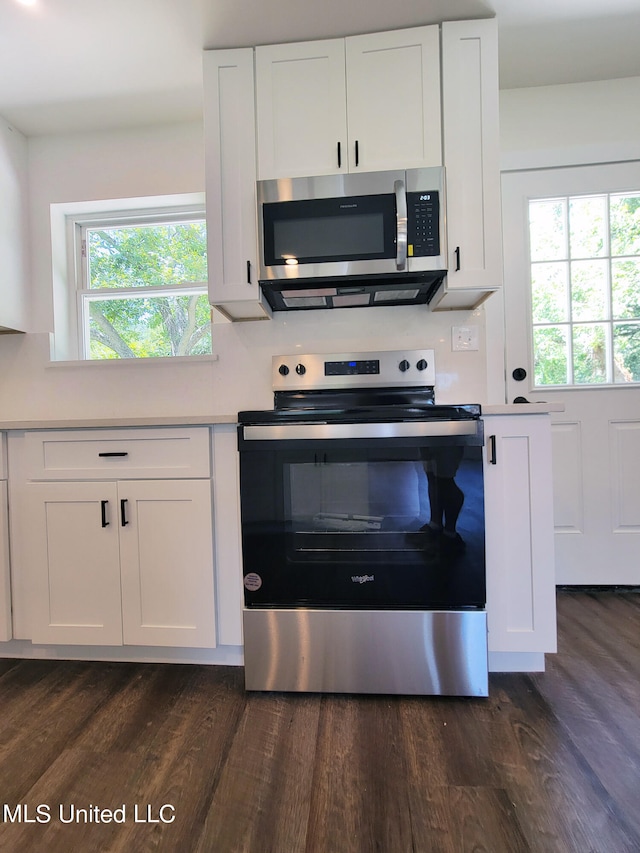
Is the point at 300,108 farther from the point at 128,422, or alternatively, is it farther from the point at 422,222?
the point at 128,422

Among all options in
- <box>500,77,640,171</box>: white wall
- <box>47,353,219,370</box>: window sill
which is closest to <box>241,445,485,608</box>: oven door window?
<box>47,353,219,370</box>: window sill

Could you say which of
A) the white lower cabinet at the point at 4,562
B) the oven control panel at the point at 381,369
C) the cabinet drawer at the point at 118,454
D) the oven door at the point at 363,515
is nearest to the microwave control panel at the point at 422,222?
the oven control panel at the point at 381,369

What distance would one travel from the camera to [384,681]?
1286mm

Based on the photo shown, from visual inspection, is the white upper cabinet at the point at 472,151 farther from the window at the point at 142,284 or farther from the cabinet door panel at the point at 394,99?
the window at the point at 142,284

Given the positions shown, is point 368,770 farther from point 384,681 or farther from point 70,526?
point 70,526

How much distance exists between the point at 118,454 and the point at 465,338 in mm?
1471

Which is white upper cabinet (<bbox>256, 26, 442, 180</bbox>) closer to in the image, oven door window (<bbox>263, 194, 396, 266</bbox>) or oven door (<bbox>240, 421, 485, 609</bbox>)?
oven door window (<bbox>263, 194, 396, 266</bbox>)

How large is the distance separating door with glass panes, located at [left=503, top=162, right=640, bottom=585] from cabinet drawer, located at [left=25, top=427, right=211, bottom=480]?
1.55 meters

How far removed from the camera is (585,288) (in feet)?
6.70

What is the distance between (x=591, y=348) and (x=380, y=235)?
130 centimetres

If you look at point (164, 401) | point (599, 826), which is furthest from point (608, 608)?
point (164, 401)

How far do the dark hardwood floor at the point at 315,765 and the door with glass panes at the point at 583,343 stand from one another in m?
0.70

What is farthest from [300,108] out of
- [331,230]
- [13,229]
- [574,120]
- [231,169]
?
[13,229]

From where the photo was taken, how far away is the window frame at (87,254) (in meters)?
2.12
